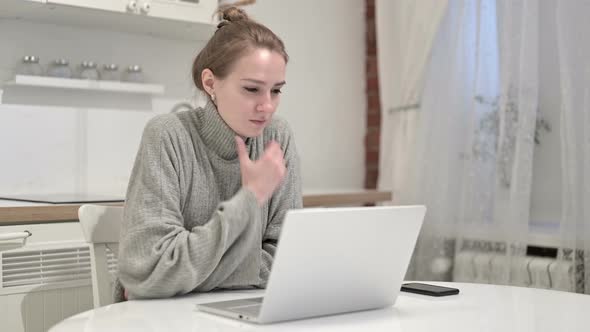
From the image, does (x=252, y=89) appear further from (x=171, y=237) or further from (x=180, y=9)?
(x=180, y=9)

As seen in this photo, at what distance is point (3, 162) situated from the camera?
2885mm

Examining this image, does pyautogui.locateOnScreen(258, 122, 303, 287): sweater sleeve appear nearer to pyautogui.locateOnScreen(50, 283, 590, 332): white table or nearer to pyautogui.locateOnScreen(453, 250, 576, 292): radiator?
pyautogui.locateOnScreen(50, 283, 590, 332): white table

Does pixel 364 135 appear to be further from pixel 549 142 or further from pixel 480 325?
pixel 480 325

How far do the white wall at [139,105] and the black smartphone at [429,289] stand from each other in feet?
5.60

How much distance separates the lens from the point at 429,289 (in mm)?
1590

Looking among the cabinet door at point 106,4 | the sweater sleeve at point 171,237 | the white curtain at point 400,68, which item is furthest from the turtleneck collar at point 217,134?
the white curtain at point 400,68

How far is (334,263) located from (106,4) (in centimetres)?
182

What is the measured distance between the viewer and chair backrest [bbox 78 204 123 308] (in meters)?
1.82

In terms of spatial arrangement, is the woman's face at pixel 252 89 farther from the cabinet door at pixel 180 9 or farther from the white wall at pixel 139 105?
the white wall at pixel 139 105

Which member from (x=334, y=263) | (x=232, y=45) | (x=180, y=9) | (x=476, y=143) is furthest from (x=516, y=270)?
(x=334, y=263)

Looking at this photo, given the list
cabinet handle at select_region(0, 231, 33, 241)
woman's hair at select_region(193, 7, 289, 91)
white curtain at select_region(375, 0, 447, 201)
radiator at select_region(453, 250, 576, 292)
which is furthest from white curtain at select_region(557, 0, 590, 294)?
cabinet handle at select_region(0, 231, 33, 241)

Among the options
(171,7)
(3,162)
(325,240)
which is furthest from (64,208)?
(325,240)

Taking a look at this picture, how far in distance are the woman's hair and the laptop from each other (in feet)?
1.84

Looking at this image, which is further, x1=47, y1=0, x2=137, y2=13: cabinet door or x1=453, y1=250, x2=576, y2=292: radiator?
x1=453, y1=250, x2=576, y2=292: radiator
